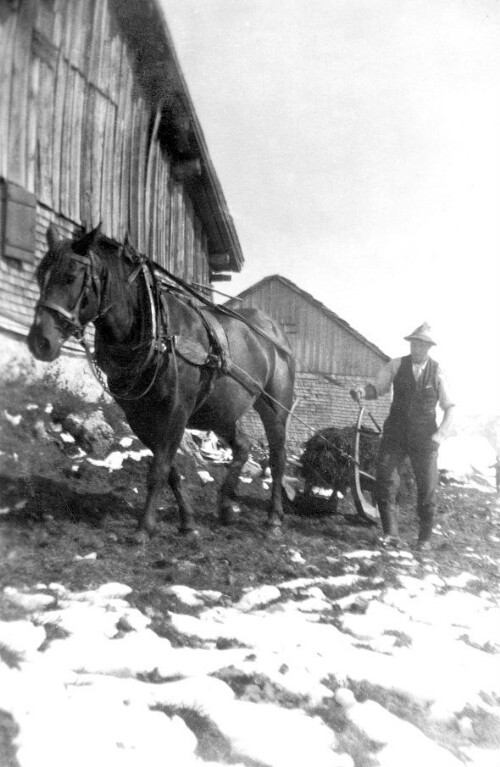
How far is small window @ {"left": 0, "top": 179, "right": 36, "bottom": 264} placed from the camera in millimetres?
3143

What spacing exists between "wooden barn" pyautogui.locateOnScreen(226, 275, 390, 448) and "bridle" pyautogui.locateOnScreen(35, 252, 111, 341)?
22.5ft

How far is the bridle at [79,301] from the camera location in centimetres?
274

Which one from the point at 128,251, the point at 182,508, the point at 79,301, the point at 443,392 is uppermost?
the point at 128,251

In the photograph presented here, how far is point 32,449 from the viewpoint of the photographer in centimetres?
400

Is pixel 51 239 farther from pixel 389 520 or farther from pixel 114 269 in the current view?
pixel 389 520

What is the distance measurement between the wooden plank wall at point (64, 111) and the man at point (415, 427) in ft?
8.13

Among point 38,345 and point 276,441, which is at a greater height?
point 38,345

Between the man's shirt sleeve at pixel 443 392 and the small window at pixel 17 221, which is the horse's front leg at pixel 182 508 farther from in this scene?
the man's shirt sleeve at pixel 443 392

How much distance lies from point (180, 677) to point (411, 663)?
992mm

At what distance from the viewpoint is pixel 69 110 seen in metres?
3.29

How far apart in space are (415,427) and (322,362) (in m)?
7.49

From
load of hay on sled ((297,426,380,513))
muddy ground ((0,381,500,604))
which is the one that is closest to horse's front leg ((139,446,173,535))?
muddy ground ((0,381,500,604))

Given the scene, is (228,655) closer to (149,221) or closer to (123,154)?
(123,154)

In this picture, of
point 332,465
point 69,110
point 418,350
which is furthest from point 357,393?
point 69,110
